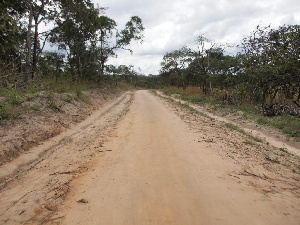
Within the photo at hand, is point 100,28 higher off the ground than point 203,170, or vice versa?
point 100,28

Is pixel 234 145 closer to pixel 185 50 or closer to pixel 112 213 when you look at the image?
pixel 112 213

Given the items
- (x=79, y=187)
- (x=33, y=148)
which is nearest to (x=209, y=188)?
(x=79, y=187)

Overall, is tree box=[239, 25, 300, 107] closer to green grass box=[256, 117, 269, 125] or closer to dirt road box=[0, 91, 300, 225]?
green grass box=[256, 117, 269, 125]

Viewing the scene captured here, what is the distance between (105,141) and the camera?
5.29 metres

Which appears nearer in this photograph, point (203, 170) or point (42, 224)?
point (42, 224)

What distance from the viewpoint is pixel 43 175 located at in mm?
3543

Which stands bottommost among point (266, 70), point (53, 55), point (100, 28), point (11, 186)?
point (11, 186)

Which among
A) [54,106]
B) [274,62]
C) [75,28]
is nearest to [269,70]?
[274,62]

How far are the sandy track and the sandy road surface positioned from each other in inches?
7.9

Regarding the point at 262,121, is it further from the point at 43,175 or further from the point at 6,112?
the point at 6,112

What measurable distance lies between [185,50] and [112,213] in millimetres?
19611

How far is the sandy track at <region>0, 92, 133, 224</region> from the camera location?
2.54 m

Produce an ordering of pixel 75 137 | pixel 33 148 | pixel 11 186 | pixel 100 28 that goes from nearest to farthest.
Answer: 1. pixel 11 186
2. pixel 33 148
3. pixel 75 137
4. pixel 100 28

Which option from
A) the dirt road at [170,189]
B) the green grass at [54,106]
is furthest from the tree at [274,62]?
the green grass at [54,106]
